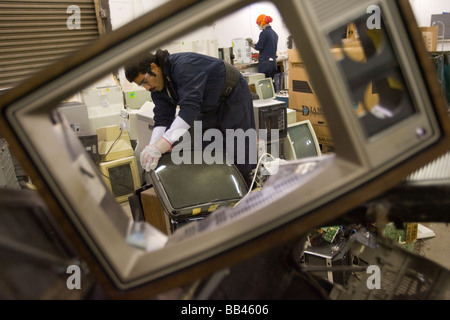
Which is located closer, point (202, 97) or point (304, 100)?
point (202, 97)

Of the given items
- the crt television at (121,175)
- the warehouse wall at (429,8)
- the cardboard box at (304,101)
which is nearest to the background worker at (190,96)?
the crt television at (121,175)

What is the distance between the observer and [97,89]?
3623 millimetres

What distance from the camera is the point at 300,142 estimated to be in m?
3.46

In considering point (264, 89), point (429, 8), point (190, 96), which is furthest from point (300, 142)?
point (429, 8)

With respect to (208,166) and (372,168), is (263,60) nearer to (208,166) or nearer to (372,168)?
(208,166)

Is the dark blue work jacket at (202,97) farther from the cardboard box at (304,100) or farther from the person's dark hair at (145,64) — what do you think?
the cardboard box at (304,100)

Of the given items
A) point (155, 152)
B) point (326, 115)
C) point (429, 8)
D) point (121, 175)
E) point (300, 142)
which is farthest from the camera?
point (429, 8)

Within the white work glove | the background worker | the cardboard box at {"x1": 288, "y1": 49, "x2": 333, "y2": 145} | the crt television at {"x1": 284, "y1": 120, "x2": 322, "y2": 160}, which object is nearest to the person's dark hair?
the background worker

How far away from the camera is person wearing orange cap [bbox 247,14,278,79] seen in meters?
6.33

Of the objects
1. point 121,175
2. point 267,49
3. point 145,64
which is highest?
point 267,49

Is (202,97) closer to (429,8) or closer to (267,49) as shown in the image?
(267,49)

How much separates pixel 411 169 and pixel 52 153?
1.80 ft

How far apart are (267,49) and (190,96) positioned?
4.62 meters

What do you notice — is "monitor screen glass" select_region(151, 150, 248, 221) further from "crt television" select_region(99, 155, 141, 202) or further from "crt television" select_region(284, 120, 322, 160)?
"crt television" select_region(284, 120, 322, 160)
